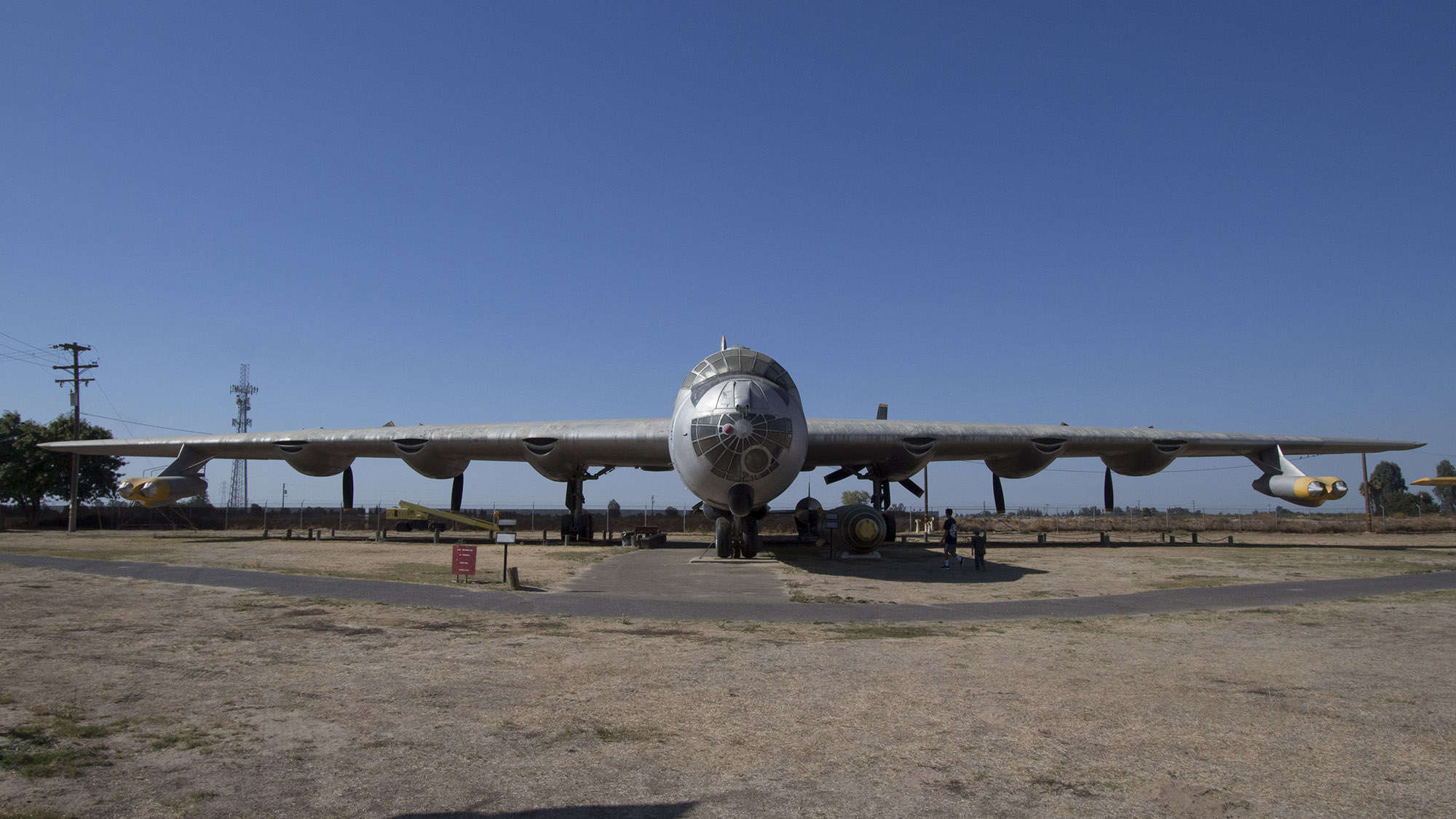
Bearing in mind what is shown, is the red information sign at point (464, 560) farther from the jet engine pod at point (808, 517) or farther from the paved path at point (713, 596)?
the jet engine pod at point (808, 517)

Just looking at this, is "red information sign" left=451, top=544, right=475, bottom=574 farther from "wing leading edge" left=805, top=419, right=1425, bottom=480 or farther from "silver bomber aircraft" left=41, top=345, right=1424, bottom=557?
"wing leading edge" left=805, top=419, right=1425, bottom=480

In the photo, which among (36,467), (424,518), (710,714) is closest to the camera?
(710,714)

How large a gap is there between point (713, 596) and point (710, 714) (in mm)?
7801

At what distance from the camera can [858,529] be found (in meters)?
21.7

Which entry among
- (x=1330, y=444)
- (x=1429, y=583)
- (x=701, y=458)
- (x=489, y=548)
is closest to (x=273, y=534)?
(x=489, y=548)

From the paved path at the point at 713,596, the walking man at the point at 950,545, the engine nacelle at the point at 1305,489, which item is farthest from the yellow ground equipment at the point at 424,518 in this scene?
the engine nacelle at the point at 1305,489

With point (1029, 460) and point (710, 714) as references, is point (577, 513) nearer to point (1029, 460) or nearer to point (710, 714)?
point (1029, 460)

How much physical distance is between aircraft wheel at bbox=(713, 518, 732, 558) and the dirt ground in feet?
35.0

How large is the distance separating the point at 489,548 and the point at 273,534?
48.2ft

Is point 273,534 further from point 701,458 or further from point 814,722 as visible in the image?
point 814,722

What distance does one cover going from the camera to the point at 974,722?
19.7ft

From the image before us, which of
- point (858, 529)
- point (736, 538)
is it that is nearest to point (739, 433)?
point (736, 538)

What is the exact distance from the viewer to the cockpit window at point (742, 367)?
63.2 feet

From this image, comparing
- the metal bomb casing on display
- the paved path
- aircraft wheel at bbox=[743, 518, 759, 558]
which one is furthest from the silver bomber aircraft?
the paved path
